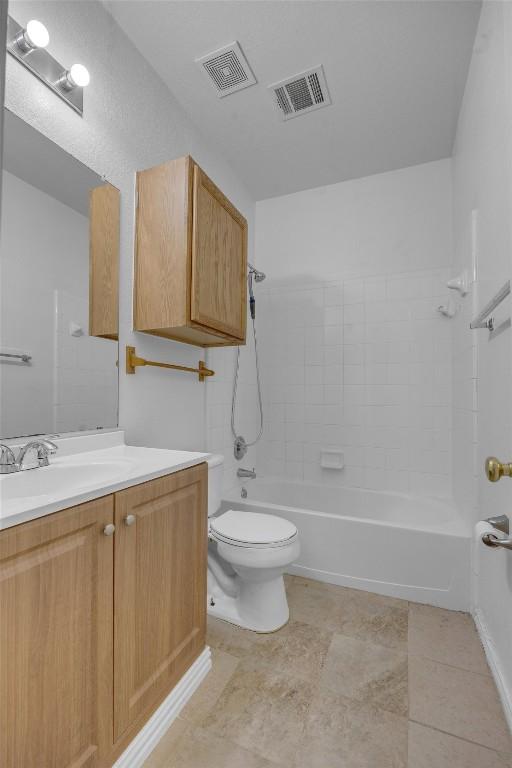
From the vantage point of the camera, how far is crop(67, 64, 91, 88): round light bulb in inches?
54.6

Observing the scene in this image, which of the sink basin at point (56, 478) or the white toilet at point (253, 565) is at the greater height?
the sink basin at point (56, 478)

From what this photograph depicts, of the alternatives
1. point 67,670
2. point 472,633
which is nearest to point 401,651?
point 472,633

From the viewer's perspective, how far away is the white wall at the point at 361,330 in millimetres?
2539

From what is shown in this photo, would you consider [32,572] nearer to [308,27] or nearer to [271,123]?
[308,27]

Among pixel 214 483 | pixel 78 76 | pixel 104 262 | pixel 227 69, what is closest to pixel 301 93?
pixel 227 69

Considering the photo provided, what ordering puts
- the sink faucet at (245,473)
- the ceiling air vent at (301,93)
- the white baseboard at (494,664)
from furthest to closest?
the sink faucet at (245,473), the ceiling air vent at (301,93), the white baseboard at (494,664)

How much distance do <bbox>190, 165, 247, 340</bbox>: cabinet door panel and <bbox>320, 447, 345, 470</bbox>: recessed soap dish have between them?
3.91 ft

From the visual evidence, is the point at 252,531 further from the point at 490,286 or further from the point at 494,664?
the point at 490,286

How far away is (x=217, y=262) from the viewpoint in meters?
1.85

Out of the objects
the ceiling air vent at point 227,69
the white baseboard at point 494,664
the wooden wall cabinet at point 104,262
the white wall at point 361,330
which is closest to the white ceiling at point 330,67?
the ceiling air vent at point 227,69

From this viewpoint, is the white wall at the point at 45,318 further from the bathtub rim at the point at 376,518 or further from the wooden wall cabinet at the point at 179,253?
the bathtub rim at the point at 376,518

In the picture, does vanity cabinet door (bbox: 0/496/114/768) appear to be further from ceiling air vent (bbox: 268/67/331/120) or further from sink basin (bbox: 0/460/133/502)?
ceiling air vent (bbox: 268/67/331/120)

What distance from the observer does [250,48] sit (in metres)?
1.77

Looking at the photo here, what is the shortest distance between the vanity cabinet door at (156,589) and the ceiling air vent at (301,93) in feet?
6.46
